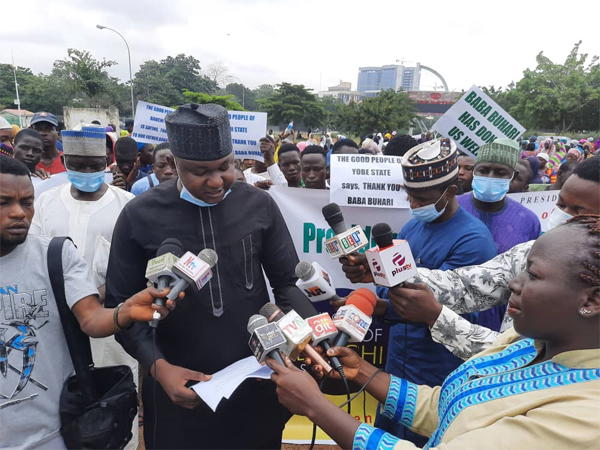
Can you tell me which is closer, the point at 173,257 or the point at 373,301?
the point at 173,257

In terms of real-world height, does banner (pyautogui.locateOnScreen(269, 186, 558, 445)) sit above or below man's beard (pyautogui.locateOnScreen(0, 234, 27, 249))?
below

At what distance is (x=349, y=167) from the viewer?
3.41m

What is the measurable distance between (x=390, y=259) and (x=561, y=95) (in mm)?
36676

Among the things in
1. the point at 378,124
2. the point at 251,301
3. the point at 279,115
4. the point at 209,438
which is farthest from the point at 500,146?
the point at 279,115

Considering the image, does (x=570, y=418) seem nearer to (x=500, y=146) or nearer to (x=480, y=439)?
(x=480, y=439)

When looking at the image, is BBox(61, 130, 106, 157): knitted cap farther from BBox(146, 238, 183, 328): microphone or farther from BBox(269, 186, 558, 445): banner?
BBox(146, 238, 183, 328): microphone

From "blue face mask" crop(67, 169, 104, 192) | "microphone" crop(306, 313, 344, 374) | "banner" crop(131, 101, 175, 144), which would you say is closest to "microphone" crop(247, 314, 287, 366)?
"microphone" crop(306, 313, 344, 374)

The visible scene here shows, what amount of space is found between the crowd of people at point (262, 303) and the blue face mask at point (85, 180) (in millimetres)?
1004

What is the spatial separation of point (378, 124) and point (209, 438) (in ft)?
104

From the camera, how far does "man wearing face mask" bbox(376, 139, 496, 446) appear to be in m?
2.27

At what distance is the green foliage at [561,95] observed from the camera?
1209 inches

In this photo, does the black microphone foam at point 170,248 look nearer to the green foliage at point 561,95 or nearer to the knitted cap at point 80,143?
the knitted cap at point 80,143

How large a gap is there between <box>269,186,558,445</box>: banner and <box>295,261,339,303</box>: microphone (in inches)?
63.0

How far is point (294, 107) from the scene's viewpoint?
4381 cm
